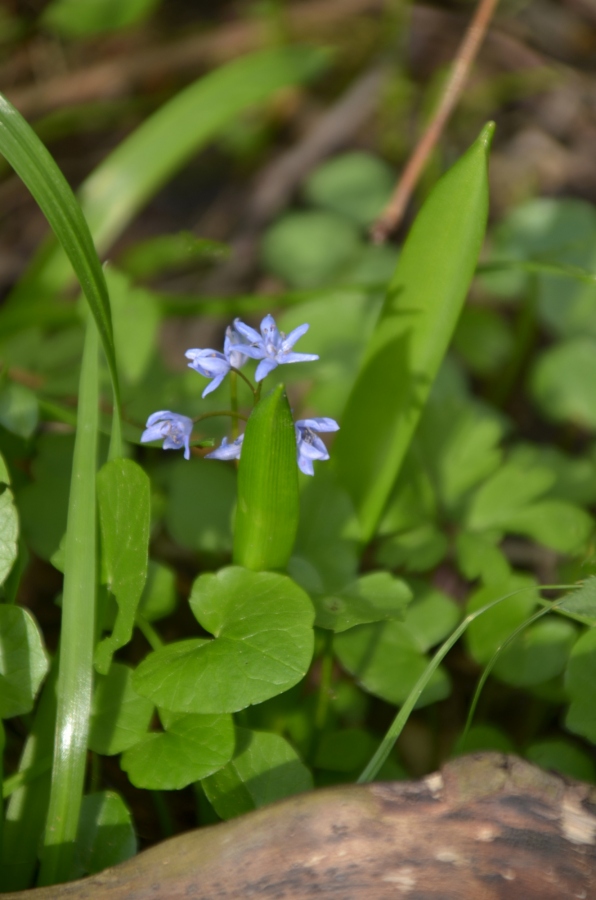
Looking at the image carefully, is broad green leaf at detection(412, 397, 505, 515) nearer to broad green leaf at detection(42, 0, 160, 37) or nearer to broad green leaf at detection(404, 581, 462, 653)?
broad green leaf at detection(404, 581, 462, 653)

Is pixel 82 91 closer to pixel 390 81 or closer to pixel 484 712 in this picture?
pixel 390 81

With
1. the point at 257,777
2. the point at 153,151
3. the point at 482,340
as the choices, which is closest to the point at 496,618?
the point at 257,777

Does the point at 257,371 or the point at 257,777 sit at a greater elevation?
the point at 257,371

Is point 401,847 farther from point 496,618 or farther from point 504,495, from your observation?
→ point 504,495

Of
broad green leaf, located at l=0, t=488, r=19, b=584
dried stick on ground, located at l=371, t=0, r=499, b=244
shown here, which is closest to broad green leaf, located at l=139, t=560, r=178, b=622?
broad green leaf, located at l=0, t=488, r=19, b=584

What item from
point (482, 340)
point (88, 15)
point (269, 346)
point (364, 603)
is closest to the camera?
point (269, 346)

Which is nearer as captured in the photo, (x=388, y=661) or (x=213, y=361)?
(x=213, y=361)

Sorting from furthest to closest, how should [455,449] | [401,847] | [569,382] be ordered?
[569,382]
[455,449]
[401,847]
